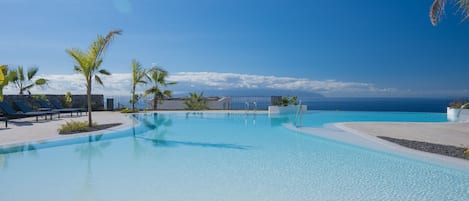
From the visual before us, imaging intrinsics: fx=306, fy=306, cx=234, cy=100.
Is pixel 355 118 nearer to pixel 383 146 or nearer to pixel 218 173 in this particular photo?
pixel 383 146

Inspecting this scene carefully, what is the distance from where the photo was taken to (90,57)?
9719 millimetres

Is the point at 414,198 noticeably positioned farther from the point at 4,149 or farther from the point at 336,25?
the point at 336,25

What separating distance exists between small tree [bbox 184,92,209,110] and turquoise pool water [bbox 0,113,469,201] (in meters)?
12.1

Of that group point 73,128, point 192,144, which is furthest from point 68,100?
point 192,144

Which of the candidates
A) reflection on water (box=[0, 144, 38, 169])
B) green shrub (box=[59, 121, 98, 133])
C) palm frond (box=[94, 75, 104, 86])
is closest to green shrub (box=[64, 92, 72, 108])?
palm frond (box=[94, 75, 104, 86])

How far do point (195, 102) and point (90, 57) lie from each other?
35.8 ft

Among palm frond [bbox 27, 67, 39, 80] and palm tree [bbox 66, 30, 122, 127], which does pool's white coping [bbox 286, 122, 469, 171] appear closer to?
palm tree [bbox 66, 30, 122, 127]

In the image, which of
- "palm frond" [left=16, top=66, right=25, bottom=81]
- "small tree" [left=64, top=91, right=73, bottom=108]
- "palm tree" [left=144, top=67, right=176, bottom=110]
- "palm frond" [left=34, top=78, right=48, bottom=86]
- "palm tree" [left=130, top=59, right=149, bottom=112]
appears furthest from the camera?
"palm tree" [left=144, top=67, right=176, bottom=110]

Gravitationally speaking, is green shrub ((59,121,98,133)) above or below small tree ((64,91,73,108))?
below

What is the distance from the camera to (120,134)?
9.35m

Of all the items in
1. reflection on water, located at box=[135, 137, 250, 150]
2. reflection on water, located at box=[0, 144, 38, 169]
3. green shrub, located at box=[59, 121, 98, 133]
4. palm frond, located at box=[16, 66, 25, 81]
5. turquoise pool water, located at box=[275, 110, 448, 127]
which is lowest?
reflection on water, located at box=[135, 137, 250, 150]

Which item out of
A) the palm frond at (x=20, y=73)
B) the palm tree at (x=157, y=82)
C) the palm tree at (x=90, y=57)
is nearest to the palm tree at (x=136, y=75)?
the palm tree at (x=157, y=82)

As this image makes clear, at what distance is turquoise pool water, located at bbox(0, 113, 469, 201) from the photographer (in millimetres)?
4203

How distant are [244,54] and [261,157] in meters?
17.1
